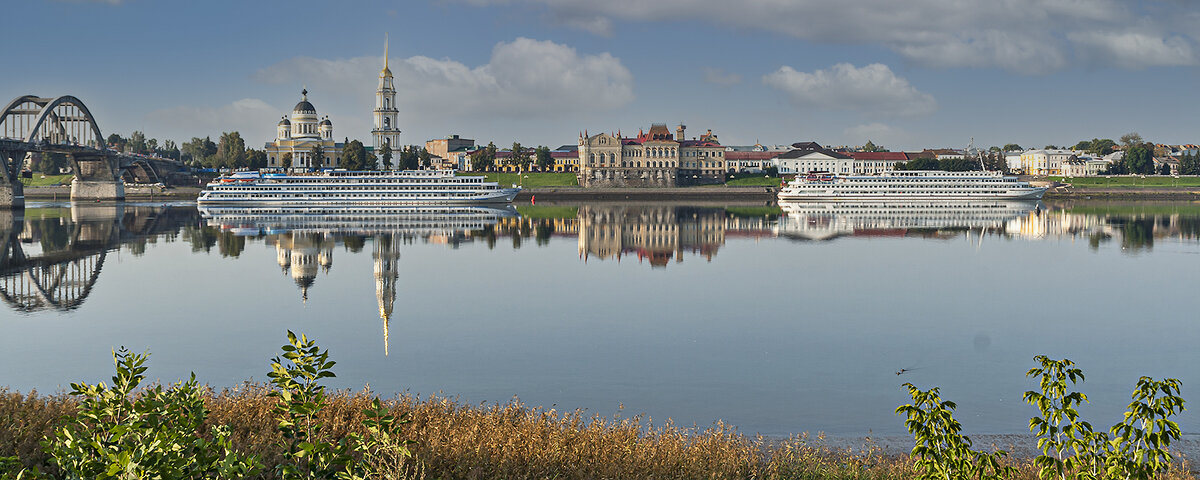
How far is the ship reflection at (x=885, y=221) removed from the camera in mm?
49906

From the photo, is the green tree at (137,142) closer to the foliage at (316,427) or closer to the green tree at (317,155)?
the green tree at (317,155)

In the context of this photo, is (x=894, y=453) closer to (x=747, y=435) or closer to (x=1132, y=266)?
(x=747, y=435)

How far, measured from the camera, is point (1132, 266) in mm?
31328

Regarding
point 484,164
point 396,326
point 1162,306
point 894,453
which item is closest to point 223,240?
point 396,326

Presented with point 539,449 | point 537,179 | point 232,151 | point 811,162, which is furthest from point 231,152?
point 539,449

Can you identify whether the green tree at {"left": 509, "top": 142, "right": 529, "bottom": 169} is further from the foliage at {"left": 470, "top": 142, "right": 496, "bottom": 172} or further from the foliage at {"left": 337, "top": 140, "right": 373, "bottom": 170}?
the foliage at {"left": 337, "top": 140, "right": 373, "bottom": 170}

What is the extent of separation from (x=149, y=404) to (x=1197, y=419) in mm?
11382

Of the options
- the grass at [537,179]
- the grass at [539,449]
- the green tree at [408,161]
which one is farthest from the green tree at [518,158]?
the grass at [539,449]

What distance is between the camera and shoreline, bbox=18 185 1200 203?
98.6m

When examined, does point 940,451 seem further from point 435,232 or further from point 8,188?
point 8,188

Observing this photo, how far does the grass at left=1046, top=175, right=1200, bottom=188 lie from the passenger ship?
68.5 meters

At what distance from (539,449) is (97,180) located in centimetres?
9798

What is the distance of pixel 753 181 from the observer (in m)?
114

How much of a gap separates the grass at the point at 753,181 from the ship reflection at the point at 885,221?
73.8ft
